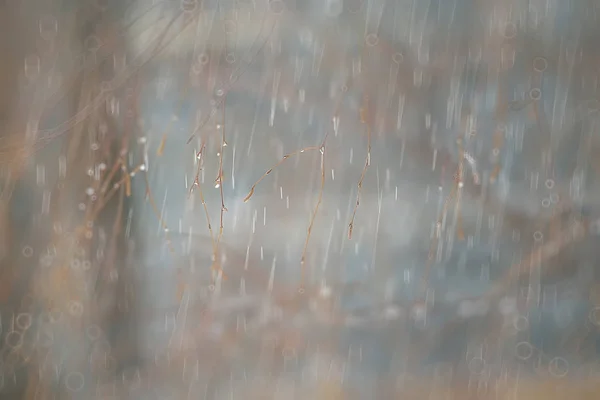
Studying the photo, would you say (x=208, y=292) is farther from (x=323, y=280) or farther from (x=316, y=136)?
(x=316, y=136)

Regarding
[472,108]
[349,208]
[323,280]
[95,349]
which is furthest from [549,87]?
[95,349]

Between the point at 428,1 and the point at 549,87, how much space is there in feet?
1.05

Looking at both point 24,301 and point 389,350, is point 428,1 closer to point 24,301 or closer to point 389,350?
point 389,350

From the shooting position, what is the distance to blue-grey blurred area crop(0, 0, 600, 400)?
1460 mm

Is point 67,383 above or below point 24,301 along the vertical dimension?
below

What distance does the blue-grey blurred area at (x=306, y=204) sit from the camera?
57.5 inches

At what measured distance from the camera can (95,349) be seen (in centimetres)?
151

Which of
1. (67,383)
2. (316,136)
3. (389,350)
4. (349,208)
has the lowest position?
(67,383)

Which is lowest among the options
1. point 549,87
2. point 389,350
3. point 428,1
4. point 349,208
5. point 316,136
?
point 389,350

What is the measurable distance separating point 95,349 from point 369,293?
2.03 ft

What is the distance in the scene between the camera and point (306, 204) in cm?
152

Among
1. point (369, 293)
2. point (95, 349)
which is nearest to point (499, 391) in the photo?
point (369, 293)

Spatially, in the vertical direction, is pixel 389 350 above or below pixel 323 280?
below

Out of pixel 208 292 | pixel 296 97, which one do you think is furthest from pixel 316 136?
pixel 208 292
